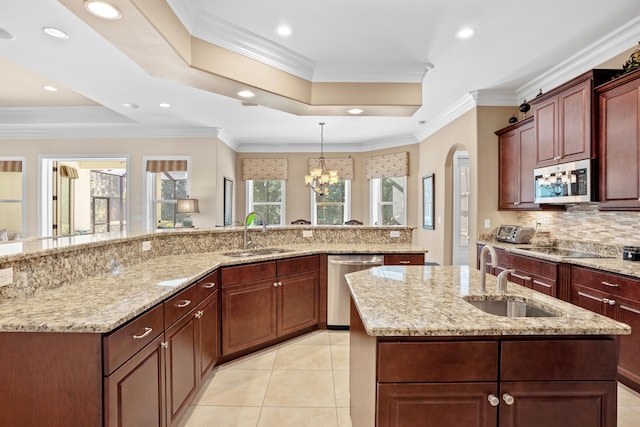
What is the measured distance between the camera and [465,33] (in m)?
2.85

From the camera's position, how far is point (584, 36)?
295 cm

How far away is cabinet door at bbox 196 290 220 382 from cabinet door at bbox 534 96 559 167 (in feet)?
11.2

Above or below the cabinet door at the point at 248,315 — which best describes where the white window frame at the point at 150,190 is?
above

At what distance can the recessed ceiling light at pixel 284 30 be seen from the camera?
2752mm

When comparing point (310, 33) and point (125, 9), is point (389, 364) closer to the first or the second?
point (125, 9)

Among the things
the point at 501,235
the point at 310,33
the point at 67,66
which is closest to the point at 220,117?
the point at 67,66

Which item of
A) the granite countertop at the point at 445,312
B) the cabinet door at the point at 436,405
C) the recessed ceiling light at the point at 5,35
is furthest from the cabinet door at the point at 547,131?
the recessed ceiling light at the point at 5,35

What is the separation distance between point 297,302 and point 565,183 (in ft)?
9.01

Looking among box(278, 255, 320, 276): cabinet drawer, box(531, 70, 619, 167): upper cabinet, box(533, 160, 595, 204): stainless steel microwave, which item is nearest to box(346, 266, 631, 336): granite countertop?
box(278, 255, 320, 276): cabinet drawer

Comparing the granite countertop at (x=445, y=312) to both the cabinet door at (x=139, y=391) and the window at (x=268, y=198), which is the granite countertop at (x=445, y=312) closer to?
the cabinet door at (x=139, y=391)

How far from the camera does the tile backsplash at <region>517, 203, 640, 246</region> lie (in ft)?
9.59

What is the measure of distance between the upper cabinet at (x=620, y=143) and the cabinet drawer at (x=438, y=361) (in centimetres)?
228

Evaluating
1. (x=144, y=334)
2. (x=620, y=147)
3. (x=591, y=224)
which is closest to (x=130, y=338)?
(x=144, y=334)

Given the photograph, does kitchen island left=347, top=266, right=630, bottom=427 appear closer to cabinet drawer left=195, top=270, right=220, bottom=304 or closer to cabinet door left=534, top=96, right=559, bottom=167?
cabinet drawer left=195, top=270, right=220, bottom=304
